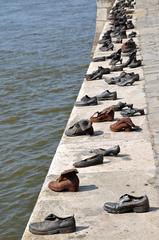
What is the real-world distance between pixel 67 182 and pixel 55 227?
0.67m

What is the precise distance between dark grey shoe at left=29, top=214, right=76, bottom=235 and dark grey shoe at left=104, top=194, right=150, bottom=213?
13.1 inches

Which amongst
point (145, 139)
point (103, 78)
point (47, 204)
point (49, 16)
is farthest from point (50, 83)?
point (49, 16)

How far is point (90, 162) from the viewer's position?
213 inches

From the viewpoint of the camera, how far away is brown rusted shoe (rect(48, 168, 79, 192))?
4906mm

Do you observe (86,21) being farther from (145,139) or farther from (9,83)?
(145,139)

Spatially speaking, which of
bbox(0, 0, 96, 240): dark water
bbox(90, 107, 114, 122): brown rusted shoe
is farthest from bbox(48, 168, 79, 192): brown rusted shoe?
bbox(90, 107, 114, 122): brown rusted shoe

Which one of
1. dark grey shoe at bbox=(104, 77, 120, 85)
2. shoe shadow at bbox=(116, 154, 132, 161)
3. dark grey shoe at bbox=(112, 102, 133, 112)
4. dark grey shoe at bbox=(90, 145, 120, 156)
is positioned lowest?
dark grey shoe at bbox=(104, 77, 120, 85)

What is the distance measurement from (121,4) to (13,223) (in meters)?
13.3

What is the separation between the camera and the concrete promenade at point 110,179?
14.0 ft

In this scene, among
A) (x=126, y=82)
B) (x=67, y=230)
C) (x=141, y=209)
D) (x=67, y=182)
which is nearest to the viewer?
(x=67, y=230)

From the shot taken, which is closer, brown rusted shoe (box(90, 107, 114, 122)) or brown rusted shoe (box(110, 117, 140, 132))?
brown rusted shoe (box(110, 117, 140, 132))

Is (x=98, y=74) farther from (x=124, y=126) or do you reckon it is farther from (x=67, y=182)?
(x=67, y=182)

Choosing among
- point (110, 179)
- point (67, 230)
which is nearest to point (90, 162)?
point (110, 179)

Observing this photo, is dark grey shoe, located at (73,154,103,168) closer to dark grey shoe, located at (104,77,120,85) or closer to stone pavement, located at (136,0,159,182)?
stone pavement, located at (136,0,159,182)
